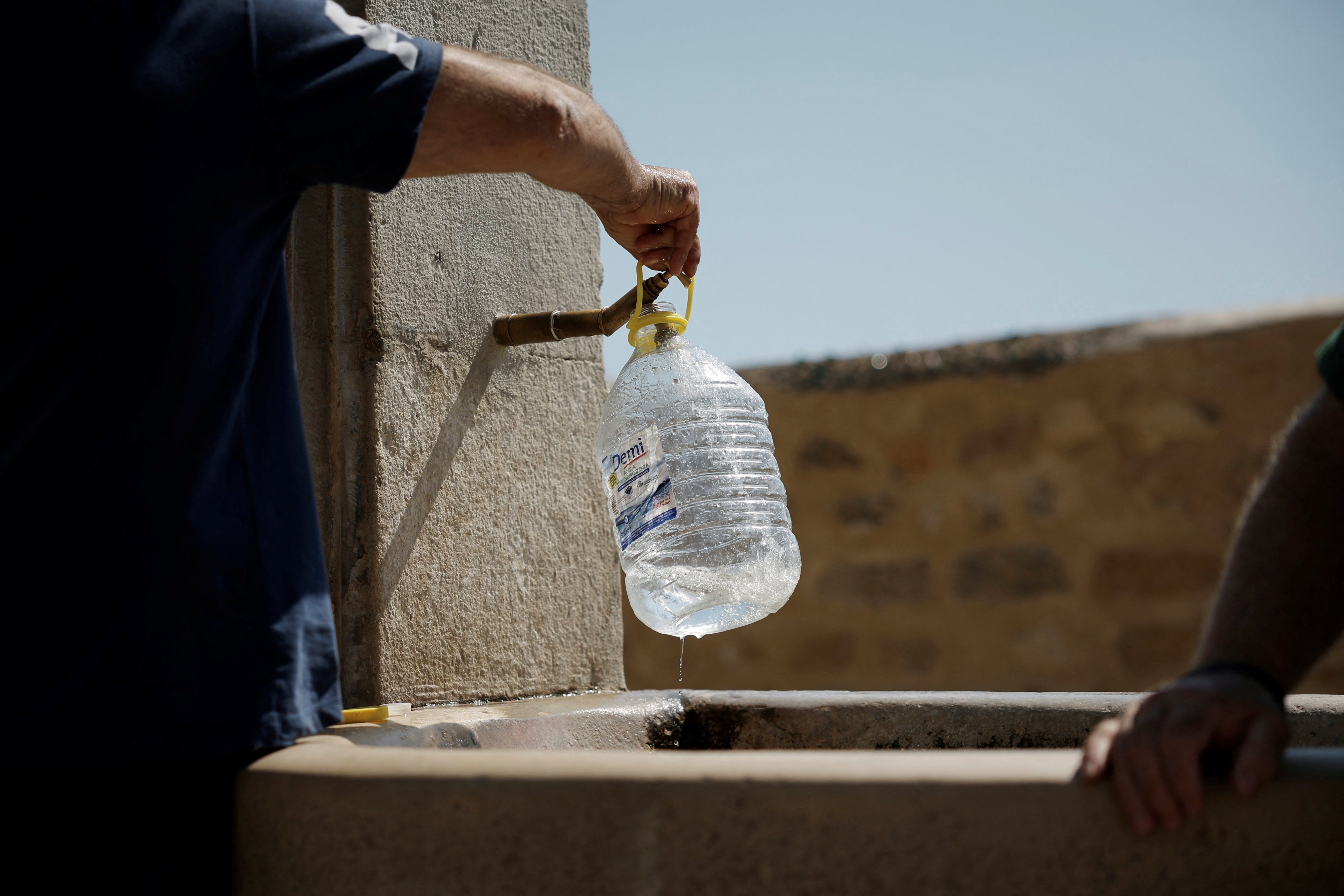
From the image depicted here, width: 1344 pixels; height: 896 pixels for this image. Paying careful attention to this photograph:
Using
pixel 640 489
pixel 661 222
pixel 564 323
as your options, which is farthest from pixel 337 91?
pixel 564 323

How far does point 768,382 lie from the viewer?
4.84 m

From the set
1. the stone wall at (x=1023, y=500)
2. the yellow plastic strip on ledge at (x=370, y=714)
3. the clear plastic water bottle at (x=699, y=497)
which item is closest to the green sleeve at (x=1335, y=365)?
the clear plastic water bottle at (x=699, y=497)

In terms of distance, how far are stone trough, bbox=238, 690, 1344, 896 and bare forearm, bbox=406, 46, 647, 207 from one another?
1.94 feet

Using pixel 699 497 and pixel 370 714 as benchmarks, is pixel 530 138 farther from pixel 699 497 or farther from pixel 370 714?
pixel 699 497

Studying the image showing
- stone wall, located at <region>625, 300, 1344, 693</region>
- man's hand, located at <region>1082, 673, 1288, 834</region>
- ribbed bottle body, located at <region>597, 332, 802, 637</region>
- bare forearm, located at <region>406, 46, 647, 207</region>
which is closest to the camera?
man's hand, located at <region>1082, 673, 1288, 834</region>

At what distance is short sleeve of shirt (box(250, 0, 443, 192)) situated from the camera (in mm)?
994

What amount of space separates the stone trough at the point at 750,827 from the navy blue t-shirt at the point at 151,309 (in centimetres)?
16

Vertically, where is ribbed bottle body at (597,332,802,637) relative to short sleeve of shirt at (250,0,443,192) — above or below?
below

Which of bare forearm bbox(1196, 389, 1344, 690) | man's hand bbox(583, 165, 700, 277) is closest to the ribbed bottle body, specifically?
man's hand bbox(583, 165, 700, 277)

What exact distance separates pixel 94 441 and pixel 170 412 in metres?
0.07

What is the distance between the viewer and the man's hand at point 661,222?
1478 millimetres

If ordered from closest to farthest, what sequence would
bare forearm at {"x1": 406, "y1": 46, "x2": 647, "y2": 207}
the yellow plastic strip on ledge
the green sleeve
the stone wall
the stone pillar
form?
the green sleeve < bare forearm at {"x1": 406, "y1": 46, "x2": 647, "y2": 207} < the yellow plastic strip on ledge < the stone pillar < the stone wall

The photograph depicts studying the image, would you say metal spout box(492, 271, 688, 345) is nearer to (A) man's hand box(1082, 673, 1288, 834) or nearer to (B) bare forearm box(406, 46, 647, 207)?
(B) bare forearm box(406, 46, 647, 207)

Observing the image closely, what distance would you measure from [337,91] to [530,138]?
0.23 metres
